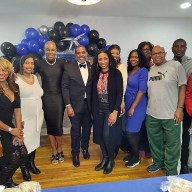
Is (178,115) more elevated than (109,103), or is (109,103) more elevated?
(109,103)

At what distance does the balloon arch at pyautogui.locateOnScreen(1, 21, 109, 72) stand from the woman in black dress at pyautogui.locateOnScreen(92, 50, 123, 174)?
1.89 m

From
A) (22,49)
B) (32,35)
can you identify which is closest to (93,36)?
(32,35)

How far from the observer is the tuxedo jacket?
2.72m

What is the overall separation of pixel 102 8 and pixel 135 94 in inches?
103

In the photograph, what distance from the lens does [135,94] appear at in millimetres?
2732

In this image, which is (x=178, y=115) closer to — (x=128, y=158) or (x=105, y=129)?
(x=105, y=129)

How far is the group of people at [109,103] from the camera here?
2398 millimetres

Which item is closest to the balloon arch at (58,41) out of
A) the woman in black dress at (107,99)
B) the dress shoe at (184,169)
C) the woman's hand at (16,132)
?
the woman in black dress at (107,99)

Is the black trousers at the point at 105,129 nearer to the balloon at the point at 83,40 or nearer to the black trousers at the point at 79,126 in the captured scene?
the black trousers at the point at 79,126

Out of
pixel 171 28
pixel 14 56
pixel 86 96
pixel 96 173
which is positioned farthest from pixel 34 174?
pixel 171 28

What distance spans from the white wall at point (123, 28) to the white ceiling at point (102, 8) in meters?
0.15

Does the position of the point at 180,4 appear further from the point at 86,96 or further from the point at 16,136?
the point at 16,136

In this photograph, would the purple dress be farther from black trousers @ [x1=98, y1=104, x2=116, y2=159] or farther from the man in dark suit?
the man in dark suit

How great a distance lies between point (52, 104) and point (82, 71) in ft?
1.79
